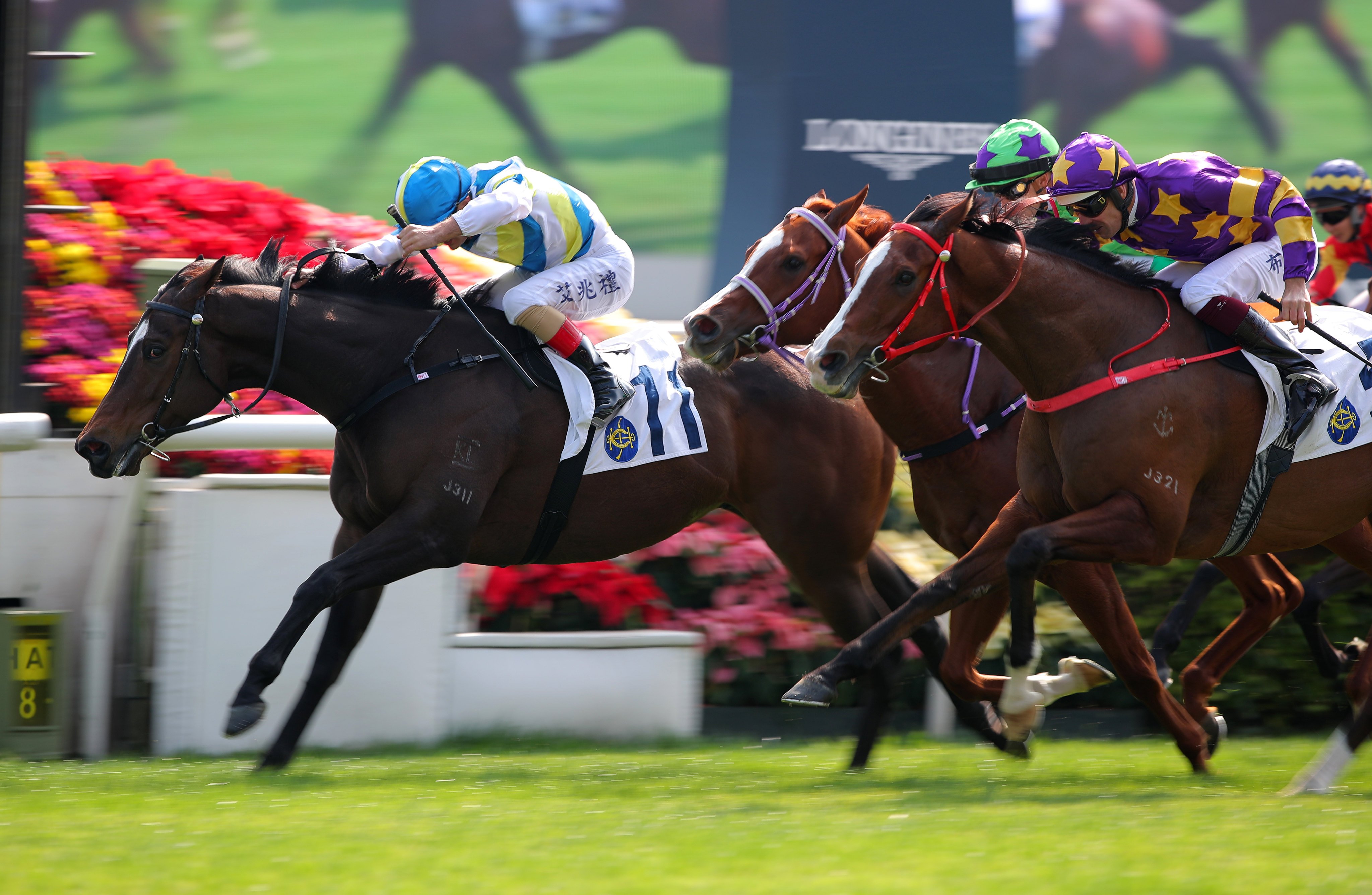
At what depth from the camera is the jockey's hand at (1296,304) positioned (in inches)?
199

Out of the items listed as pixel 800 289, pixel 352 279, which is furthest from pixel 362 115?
pixel 800 289

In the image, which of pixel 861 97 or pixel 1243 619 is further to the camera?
pixel 861 97

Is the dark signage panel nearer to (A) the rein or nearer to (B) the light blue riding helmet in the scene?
(B) the light blue riding helmet

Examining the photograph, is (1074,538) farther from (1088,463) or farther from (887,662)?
(887,662)

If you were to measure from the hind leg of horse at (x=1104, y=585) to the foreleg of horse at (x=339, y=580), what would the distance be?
6.34ft

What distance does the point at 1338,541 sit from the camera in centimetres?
566

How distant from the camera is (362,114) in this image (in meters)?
9.01

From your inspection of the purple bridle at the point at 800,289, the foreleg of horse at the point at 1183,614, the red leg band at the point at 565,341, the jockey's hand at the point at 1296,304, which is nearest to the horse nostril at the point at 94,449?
the red leg band at the point at 565,341

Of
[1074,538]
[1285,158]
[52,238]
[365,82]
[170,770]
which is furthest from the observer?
[1285,158]

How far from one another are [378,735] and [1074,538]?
109 inches

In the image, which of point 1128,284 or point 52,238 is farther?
point 52,238

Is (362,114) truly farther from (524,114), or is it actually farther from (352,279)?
(352,279)

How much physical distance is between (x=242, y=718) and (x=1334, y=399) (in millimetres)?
3731

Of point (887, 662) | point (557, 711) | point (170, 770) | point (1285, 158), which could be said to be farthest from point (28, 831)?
point (1285, 158)
